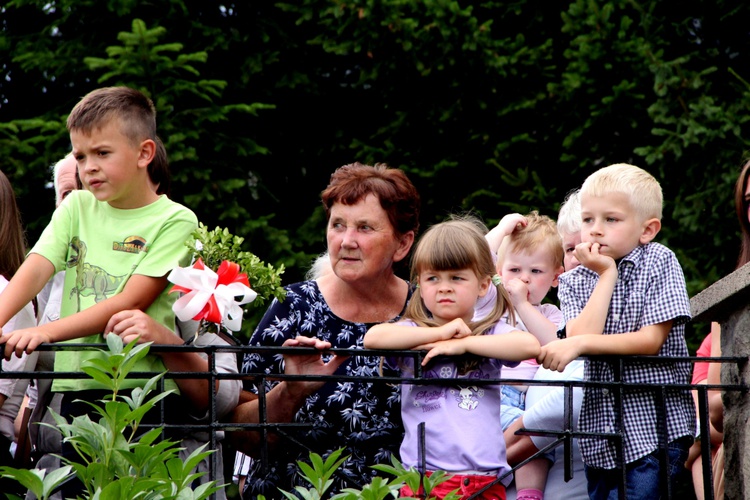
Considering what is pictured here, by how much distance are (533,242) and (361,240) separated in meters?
0.92

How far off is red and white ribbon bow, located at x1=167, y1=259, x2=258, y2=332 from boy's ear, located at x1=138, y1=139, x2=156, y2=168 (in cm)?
70

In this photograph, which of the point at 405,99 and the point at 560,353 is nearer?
the point at 560,353

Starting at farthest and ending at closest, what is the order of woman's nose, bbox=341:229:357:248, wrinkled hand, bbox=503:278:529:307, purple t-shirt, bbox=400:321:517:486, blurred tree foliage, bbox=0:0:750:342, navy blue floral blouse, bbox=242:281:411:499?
blurred tree foliage, bbox=0:0:750:342
wrinkled hand, bbox=503:278:529:307
woman's nose, bbox=341:229:357:248
navy blue floral blouse, bbox=242:281:411:499
purple t-shirt, bbox=400:321:517:486

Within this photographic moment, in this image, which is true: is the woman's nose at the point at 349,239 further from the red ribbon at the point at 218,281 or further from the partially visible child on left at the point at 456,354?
the red ribbon at the point at 218,281

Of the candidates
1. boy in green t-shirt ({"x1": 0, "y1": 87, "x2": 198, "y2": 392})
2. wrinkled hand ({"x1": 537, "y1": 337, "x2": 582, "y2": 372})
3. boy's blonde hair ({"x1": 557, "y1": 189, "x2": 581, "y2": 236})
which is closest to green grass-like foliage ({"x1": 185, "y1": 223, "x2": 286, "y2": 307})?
boy in green t-shirt ({"x1": 0, "y1": 87, "x2": 198, "y2": 392})

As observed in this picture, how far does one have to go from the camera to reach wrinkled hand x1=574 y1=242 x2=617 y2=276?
3.63m

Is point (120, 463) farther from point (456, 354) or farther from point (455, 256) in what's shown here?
point (455, 256)

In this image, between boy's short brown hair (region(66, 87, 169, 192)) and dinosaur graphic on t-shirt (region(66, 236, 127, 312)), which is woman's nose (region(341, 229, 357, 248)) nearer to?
boy's short brown hair (region(66, 87, 169, 192))

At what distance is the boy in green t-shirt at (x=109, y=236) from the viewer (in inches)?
141

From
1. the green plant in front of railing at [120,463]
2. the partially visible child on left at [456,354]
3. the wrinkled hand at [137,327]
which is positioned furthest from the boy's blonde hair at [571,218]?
the green plant in front of railing at [120,463]

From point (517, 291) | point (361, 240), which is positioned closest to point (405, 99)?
point (517, 291)

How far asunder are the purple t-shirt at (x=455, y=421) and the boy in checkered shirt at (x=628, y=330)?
0.93 ft

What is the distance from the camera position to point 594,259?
3.64 metres

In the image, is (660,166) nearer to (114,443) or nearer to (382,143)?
(382,143)
